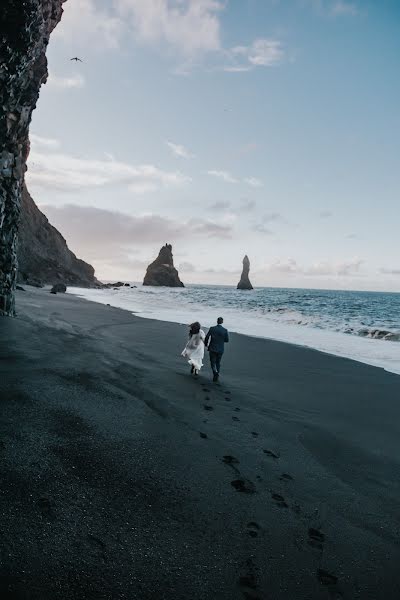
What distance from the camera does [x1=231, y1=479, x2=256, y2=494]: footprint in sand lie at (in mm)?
4484

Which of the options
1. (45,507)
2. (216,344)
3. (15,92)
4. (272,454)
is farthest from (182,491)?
(15,92)

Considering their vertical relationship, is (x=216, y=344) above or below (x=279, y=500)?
above

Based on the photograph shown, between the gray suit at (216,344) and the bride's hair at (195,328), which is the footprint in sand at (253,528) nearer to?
the gray suit at (216,344)

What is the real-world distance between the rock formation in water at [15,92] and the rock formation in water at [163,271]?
12500 cm

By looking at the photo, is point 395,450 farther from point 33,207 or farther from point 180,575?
point 33,207

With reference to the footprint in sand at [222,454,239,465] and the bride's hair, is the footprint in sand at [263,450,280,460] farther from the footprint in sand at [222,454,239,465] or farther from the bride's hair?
the bride's hair

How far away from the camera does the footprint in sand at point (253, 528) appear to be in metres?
3.66

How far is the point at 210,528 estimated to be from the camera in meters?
3.60

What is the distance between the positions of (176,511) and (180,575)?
855mm

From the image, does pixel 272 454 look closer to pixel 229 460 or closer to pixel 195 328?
pixel 229 460

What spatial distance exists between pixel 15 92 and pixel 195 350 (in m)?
10.8

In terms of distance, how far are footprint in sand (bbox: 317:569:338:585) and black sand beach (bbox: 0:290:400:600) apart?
0.05ft

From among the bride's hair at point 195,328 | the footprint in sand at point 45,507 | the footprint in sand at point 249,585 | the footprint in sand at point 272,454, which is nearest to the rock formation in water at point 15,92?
the bride's hair at point 195,328

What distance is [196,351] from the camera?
10797 millimetres
